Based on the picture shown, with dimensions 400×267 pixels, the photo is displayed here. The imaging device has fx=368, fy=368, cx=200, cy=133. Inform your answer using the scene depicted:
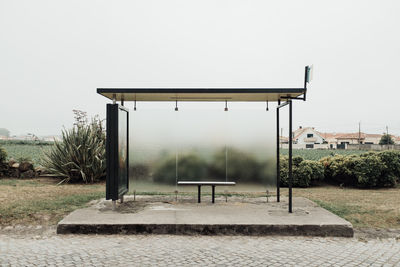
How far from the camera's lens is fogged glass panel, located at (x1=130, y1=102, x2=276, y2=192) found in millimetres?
→ 9312

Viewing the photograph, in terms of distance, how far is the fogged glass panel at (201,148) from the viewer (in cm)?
931

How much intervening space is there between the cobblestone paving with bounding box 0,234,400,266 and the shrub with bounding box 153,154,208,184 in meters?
3.05

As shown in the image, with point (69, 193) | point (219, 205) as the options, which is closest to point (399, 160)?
point (219, 205)

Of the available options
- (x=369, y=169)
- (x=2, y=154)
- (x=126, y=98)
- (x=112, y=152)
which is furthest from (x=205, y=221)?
(x=2, y=154)

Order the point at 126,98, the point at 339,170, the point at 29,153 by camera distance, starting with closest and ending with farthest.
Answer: the point at 126,98 → the point at 339,170 → the point at 29,153

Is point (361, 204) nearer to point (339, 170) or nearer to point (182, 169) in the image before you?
point (339, 170)

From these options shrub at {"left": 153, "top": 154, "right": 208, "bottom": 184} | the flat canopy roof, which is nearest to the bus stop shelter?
the flat canopy roof

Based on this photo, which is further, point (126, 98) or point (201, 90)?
point (126, 98)

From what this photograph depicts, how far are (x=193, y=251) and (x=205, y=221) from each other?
124 centimetres

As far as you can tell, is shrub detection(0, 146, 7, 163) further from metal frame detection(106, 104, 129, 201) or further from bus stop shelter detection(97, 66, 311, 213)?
metal frame detection(106, 104, 129, 201)

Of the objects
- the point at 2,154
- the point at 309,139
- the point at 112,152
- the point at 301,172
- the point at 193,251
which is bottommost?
the point at 193,251

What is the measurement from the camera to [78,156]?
44.8 ft

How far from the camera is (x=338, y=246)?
5.97 meters

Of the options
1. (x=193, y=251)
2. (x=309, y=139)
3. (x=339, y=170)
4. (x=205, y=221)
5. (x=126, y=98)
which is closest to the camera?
(x=193, y=251)
